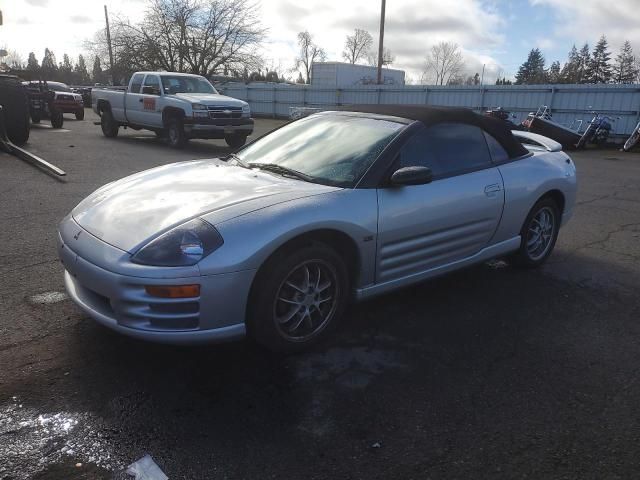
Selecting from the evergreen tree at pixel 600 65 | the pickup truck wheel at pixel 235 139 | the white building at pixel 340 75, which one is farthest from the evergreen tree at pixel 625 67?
the pickup truck wheel at pixel 235 139

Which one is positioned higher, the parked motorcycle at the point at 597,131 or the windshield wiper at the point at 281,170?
the windshield wiper at the point at 281,170

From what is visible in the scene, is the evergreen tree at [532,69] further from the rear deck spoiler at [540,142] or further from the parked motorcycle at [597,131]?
the rear deck spoiler at [540,142]

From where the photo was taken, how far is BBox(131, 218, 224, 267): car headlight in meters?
2.62

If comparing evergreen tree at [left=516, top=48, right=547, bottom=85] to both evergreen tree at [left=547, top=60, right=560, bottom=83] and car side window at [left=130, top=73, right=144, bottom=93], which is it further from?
car side window at [left=130, top=73, right=144, bottom=93]

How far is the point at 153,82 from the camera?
14047mm

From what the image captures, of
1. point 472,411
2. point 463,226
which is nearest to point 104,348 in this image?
point 472,411

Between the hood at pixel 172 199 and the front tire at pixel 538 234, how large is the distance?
221 centimetres

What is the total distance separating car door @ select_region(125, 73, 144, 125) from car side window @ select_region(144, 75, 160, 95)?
0.29 meters

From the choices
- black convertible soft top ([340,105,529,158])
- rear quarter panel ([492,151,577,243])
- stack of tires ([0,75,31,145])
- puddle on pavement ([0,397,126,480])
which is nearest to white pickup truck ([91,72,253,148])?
stack of tires ([0,75,31,145])

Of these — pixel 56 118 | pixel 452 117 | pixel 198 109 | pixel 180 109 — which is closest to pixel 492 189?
pixel 452 117

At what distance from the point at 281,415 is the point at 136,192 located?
176cm

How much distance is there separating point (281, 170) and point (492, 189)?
1.66m

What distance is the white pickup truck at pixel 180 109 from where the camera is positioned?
12.8 meters

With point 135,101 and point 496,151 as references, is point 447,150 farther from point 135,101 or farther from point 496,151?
point 135,101
